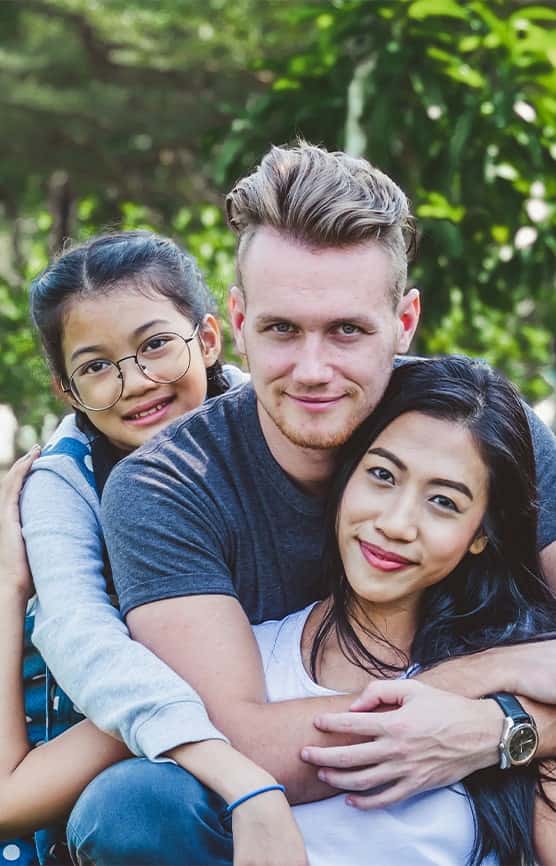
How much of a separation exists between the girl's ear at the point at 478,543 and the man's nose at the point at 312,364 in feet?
1.69

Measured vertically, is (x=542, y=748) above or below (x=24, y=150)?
below

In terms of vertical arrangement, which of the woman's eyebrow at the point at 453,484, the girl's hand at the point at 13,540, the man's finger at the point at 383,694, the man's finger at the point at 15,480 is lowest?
the man's finger at the point at 383,694

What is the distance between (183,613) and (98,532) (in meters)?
0.45

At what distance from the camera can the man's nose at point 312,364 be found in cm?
269

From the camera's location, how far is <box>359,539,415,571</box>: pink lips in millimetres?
2686

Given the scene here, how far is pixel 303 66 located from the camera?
5.93 meters

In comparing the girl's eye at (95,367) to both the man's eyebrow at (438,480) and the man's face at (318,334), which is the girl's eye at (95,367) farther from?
the man's eyebrow at (438,480)

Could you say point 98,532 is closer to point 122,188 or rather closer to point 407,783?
point 407,783

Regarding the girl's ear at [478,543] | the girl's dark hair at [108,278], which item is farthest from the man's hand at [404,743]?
the girl's dark hair at [108,278]

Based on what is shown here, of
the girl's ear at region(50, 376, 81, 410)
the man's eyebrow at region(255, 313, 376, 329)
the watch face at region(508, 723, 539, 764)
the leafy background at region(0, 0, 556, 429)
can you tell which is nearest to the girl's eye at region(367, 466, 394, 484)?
the man's eyebrow at region(255, 313, 376, 329)

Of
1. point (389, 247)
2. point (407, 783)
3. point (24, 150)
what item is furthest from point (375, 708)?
point (24, 150)

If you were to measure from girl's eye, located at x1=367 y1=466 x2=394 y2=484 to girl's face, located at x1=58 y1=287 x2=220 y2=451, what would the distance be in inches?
28.8

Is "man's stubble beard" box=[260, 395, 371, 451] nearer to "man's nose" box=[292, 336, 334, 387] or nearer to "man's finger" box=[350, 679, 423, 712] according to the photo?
"man's nose" box=[292, 336, 334, 387]

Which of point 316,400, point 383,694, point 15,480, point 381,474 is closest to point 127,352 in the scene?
point 15,480
